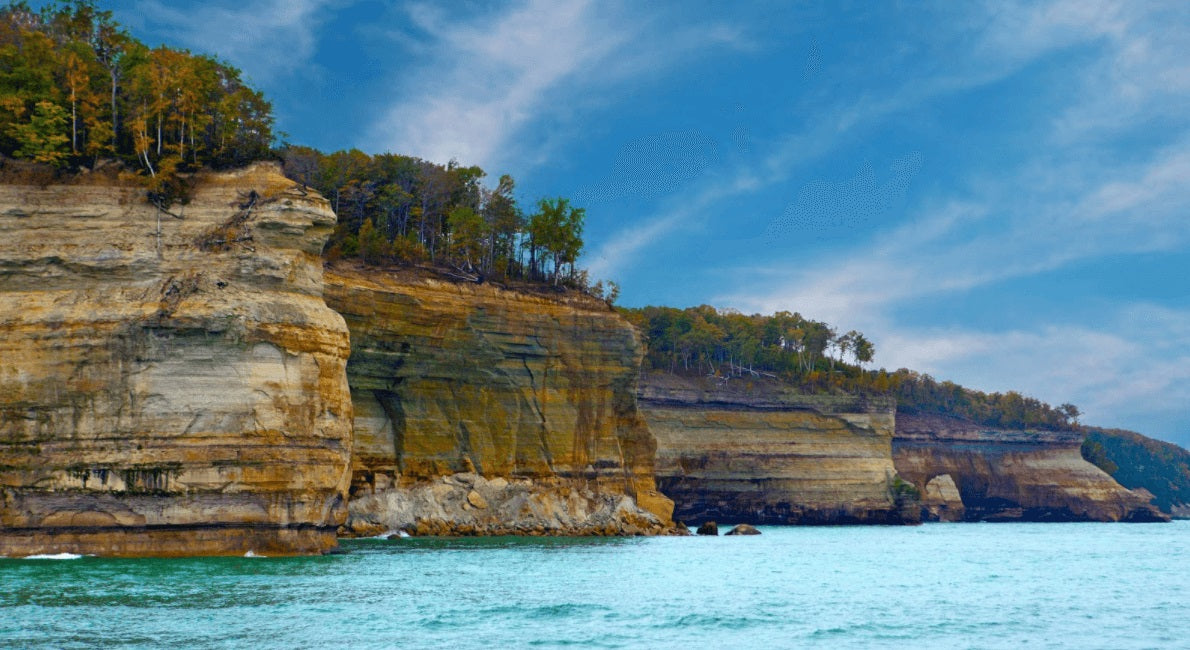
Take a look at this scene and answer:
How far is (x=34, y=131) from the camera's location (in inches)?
1592

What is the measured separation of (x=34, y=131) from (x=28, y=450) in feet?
42.3

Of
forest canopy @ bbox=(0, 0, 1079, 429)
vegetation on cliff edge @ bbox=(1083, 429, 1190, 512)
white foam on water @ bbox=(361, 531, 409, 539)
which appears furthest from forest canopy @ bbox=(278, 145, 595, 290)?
vegetation on cliff edge @ bbox=(1083, 429, 1190, 512)

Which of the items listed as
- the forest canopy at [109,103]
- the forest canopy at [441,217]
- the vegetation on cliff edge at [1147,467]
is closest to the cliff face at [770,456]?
the forest canopy at [441,217]

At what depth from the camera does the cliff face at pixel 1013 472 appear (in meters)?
118

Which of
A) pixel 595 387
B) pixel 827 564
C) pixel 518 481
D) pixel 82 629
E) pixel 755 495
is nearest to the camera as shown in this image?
pixel 82 629

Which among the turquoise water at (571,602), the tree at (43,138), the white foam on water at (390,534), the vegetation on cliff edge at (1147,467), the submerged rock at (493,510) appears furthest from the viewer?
the vegetation on cliff edge at (1147,467)

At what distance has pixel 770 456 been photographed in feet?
306

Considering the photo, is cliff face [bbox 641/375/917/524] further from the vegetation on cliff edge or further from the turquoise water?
the vegetation on cliff edge

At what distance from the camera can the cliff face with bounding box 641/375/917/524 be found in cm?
9206

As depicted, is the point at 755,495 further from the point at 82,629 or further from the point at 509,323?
the point at 82,629

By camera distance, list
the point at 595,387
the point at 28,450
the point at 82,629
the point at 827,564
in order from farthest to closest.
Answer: the point at 595,387
the point at 827,564
the point at 28,450
the point at 82,629

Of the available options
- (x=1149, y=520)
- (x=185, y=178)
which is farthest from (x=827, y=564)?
(x=1149, y=520)

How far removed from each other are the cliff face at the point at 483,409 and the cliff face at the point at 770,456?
28.4 metres

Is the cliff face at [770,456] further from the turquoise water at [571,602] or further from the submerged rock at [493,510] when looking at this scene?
the turquoise water at [571,602]
